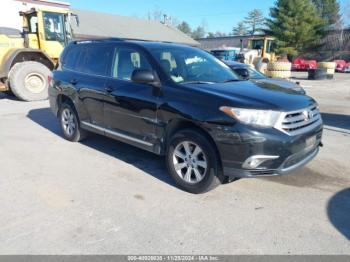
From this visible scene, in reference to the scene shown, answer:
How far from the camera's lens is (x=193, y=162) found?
12.9ft

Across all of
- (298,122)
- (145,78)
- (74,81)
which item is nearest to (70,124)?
(74,81)

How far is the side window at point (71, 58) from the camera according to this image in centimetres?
590

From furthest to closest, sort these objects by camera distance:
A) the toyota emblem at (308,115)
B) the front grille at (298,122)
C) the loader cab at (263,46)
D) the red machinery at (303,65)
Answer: the red machinery at (303,65) < the loader cab at (263,46) < the toyota emblem at (308,115) < the front grille at (298,122)

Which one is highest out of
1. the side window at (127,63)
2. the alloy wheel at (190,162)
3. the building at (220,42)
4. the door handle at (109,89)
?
the building at (220,42)

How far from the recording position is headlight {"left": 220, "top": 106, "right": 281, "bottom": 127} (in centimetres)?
345

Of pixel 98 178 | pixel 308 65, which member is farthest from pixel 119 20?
pixel 98 178

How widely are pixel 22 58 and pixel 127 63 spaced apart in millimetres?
8096

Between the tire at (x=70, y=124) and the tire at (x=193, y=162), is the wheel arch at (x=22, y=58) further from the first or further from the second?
the tire at (x=193, y=162)

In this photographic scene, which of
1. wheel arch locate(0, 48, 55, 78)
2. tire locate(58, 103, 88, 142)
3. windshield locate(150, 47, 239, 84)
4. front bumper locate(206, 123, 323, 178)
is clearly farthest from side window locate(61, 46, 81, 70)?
wheel arch locate(0, 48, 55, 78)

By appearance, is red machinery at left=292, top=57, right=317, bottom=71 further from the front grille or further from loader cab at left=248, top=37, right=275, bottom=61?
the front grille

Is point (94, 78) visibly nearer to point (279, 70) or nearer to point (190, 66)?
point (190, 66)

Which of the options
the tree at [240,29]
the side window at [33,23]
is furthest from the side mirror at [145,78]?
the tree at [240,29]

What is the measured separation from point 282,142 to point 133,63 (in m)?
2.46

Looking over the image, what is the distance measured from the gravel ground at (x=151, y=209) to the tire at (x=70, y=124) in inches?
23.5
